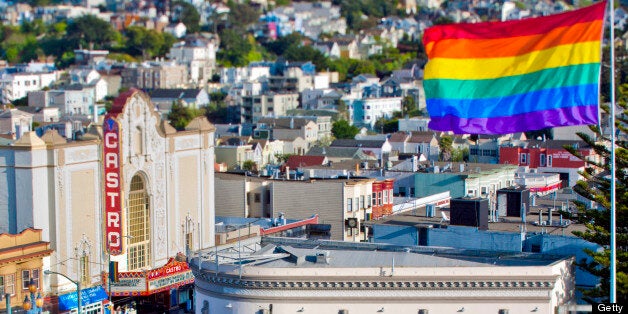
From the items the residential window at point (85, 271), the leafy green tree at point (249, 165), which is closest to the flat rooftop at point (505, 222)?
the residential window at point (85, 271)

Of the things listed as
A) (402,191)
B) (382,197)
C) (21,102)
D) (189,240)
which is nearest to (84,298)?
(189,240)

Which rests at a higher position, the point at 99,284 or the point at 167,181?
the point at 167,181

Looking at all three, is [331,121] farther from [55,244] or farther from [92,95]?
[55,244]

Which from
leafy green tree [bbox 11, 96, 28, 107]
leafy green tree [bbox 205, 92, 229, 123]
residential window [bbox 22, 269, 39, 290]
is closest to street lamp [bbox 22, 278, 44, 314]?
residential window [bbox 22, 269, 39, 290]

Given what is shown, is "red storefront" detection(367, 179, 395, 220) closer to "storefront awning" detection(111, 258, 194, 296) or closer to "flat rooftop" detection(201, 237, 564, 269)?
"storefront awning" detection(111, 258, 194, 296)

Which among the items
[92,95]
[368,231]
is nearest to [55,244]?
[368,231]

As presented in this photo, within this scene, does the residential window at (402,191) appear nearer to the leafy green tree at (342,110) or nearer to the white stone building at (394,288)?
the white stone building at (394,288)
